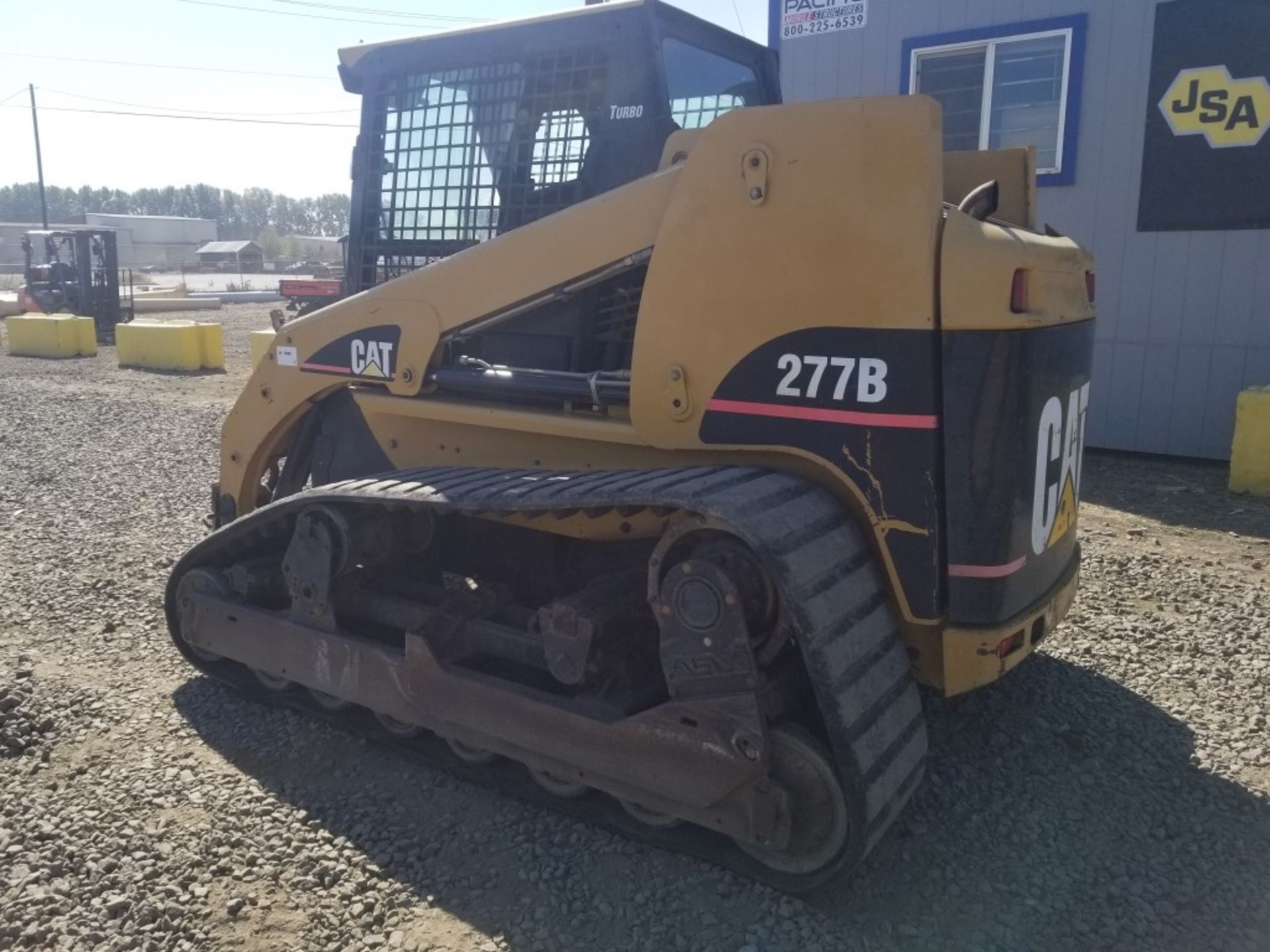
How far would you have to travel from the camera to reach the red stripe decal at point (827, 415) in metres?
3.02

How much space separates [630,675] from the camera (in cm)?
349

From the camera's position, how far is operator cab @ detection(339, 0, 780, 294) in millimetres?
4020

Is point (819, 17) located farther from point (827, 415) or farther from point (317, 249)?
point (317, 249)

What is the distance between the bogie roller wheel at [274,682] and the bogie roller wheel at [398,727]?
51 cm

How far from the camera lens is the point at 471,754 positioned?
12.4 ft

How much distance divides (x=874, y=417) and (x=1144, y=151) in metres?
7.20

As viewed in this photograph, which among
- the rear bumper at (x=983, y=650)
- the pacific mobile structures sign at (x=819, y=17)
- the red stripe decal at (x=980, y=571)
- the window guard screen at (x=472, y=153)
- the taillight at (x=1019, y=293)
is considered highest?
the pacific mobile structures sign at (x=819, y=17)

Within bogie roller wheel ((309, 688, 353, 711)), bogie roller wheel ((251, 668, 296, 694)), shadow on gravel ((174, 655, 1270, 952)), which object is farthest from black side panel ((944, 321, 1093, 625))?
bogie roller wheel ((251, 668, 296, 694))

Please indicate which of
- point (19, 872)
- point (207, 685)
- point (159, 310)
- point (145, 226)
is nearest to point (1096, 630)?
point (207, 685)

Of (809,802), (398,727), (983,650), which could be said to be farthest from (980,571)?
(398,727)

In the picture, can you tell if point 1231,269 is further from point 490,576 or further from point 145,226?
point 145,226

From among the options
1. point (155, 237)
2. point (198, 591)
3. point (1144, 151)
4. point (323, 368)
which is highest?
point (155, 237)

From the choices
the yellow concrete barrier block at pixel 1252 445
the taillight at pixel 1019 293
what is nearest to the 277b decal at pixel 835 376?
the taillight at pixel 1019 293

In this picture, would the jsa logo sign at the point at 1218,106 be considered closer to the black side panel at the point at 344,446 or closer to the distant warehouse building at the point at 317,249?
the black side panel at the point at 344,446
